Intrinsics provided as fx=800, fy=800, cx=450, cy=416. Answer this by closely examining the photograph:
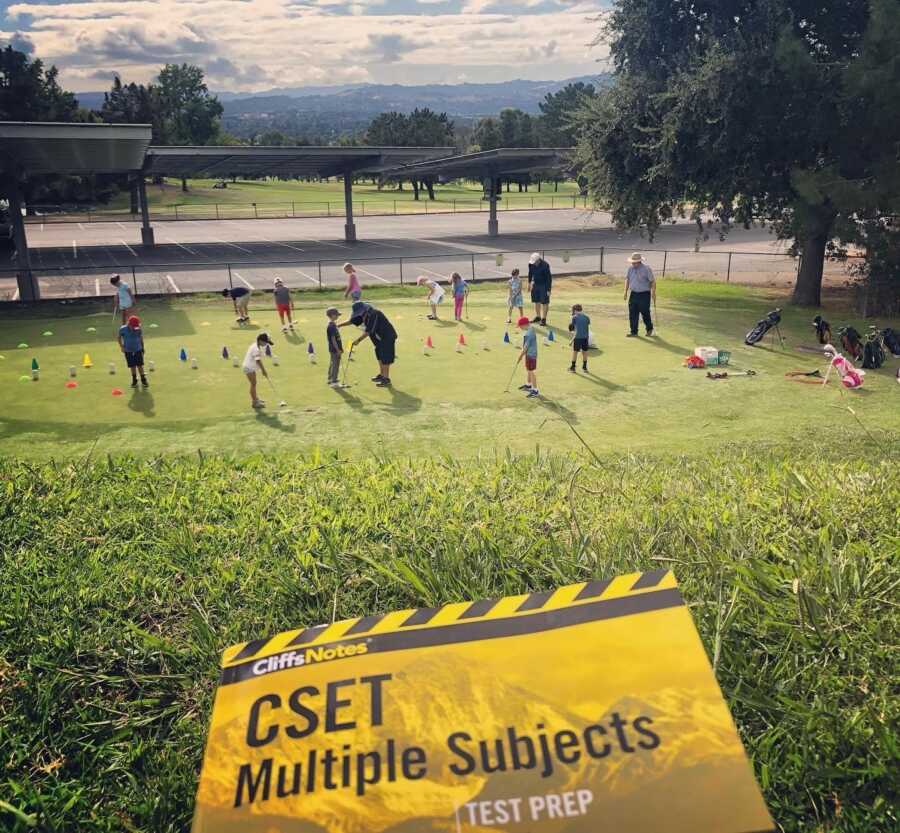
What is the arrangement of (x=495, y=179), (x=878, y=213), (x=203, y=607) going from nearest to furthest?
(x=203, y=607) → (x=878, y=213) → (x=495, y=179)

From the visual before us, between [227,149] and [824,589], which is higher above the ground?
[227,149]

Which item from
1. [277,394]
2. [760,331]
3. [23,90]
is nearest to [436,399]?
[277,394]

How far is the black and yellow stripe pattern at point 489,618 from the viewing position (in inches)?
104

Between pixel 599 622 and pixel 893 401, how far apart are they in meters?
13.4

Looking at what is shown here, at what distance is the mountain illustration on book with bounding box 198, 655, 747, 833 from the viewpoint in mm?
2215

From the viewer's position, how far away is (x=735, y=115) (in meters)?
21.1

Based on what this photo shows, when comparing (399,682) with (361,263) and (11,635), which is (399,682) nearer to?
(11,635)

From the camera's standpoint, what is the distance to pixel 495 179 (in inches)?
2036

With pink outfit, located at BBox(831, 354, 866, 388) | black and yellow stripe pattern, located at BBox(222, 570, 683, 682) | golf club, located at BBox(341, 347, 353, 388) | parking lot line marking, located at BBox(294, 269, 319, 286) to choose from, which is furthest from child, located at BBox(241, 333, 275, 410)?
parking lot line marking, located at BBox(294, 269, 319, 286)

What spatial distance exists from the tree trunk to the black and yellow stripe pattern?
23932 mm

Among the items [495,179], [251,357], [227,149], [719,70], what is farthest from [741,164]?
[495,179]

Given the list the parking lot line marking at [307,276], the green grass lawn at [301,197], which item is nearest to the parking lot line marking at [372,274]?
the parking lot line marking at [307,276]

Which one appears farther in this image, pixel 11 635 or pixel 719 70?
pixel 719 70

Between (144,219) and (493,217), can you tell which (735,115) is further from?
(144,219)
